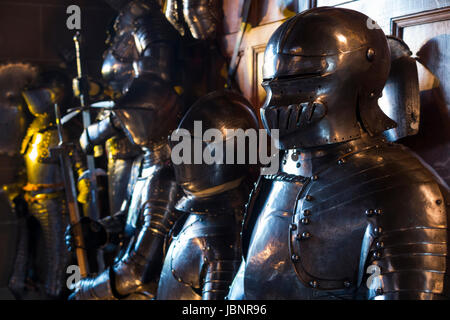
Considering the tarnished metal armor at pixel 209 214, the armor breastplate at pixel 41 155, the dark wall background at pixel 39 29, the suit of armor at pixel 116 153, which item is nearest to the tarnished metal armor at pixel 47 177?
the armor breastplate at pixel 41 155

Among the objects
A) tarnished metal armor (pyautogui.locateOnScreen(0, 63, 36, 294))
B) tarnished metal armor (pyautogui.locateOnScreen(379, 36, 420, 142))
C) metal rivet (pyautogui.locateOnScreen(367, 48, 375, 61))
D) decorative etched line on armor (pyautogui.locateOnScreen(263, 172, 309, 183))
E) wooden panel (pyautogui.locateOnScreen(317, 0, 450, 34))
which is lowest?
tarnished metal armor (pyautogui.locateOnScreen(0, 63, 36, 294))

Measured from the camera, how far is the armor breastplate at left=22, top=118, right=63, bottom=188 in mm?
4270

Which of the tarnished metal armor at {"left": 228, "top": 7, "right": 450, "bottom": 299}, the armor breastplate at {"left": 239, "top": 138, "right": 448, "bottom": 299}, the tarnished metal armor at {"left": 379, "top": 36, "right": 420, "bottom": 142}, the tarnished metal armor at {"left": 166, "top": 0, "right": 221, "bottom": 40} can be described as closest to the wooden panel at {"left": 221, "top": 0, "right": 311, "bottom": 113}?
the tarnished metal armor at {"left": 166, "top": 0, "right": 221, "bottom": 40}

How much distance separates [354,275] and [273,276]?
0.25m

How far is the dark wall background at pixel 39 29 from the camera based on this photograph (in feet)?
15.2

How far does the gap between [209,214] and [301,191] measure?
696 millimetres

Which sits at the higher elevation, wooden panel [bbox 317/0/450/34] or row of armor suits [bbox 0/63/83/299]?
wooden panel [bbox 317/0/450/34]

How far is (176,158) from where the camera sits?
2473 millimetres

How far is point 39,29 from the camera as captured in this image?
185 inches

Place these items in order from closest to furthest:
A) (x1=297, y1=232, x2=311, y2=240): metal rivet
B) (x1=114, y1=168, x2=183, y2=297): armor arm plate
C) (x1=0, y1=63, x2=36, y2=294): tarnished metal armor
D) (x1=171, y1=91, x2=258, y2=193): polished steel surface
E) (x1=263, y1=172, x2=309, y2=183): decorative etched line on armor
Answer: (x1=297, y1=232, x2=311, y2=240): metal rivet < (x1=263, y1=172, x2=309, y2=183): decorative etched line on armor < (x1=171, y1=91, x2=258, y2=193): polished steel surface < (x1=114, y1=168, x2=183, y2=297): armor arm plate < (x1=0, y1=63, x2=36, y2=294): tarnished metal armor

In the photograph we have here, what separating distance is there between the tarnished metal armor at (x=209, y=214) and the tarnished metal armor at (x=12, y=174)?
2359 millimetres

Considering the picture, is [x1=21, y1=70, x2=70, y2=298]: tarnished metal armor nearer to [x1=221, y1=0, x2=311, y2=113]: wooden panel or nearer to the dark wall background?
the dark wall background

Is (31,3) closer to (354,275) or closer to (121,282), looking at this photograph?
(121,282)

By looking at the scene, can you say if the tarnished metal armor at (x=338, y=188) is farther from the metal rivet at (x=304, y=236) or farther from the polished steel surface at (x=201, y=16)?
the polished steel surface at (x=201, y=16)
